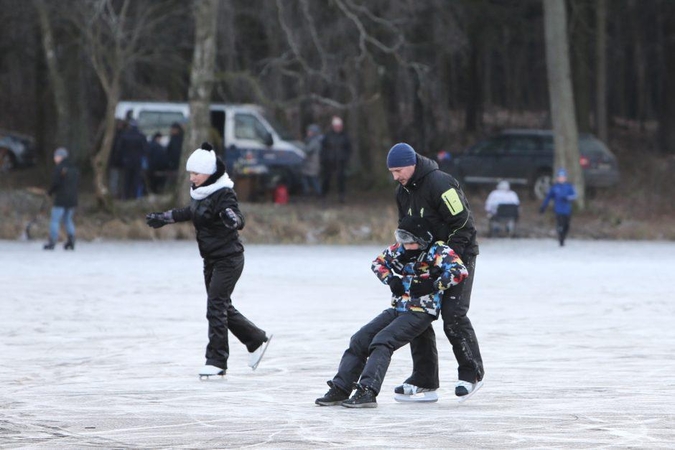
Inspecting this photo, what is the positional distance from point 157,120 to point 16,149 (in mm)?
11310

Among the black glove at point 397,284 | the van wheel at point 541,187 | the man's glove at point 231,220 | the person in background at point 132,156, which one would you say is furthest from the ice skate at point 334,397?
the van wheel at point 541,187

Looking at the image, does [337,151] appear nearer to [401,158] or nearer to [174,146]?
[174,146]

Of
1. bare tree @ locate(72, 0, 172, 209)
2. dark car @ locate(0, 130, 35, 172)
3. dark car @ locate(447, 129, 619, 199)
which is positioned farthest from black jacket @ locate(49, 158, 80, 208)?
dark car @ locate(0, 130, 35, 172)

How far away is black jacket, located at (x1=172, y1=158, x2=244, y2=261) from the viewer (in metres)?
10.4

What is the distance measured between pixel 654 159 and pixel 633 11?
4.77 m

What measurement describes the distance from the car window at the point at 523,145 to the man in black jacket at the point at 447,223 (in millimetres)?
26240

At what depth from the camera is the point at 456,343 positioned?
29.6 feet

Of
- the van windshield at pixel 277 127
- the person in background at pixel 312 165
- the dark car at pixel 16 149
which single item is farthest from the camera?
the dark car at pixel 16 149

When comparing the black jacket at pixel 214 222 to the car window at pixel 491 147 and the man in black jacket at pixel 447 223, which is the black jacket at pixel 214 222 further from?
the car window at pixel 491 147

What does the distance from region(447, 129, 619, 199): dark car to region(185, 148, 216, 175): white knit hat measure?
2420 cm

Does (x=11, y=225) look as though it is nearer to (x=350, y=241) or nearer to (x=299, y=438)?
(x=350, y=241)

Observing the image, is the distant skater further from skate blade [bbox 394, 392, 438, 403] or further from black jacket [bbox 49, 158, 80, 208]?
black jacket [bbox 49, 158, 80, 208]

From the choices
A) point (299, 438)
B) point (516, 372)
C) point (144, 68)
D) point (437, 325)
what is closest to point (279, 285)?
point (437, 325)

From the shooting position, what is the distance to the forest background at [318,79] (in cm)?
2803
